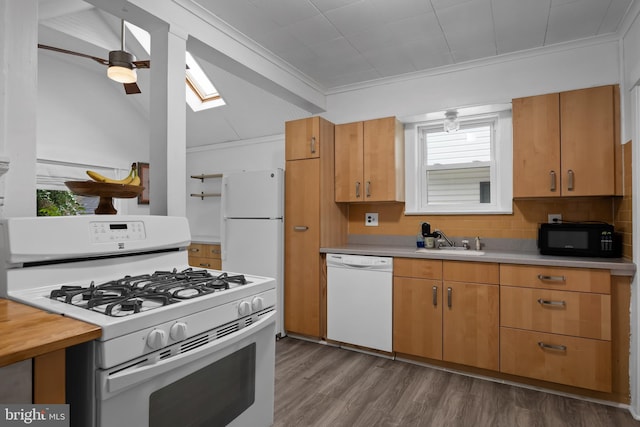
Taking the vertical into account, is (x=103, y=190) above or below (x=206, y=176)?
below

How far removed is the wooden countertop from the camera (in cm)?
81

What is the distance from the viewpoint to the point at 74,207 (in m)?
4.60

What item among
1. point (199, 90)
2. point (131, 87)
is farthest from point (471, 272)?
point (199, 90)

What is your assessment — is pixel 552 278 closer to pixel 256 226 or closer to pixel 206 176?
pixel 256 226

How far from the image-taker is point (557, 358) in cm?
232

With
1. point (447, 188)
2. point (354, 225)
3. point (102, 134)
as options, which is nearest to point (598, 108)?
point (447, 188)

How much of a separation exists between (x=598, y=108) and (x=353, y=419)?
103 inches

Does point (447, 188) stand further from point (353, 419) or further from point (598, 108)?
point (353, 419)

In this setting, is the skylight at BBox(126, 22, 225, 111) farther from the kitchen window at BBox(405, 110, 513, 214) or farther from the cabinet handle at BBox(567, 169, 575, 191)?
the cabinet handle at BBox(567, 169, 575, 191)

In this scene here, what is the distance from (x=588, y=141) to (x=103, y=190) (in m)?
3.06

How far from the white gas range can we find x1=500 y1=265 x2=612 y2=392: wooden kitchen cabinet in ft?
5.80

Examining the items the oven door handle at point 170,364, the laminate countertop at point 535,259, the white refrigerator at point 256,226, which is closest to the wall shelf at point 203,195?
the white refrigerator at point 256,226

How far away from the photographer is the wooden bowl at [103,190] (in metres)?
1.70

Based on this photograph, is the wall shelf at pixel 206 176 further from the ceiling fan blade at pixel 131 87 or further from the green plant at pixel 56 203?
the ceiling fan blade at pixel 131 87
